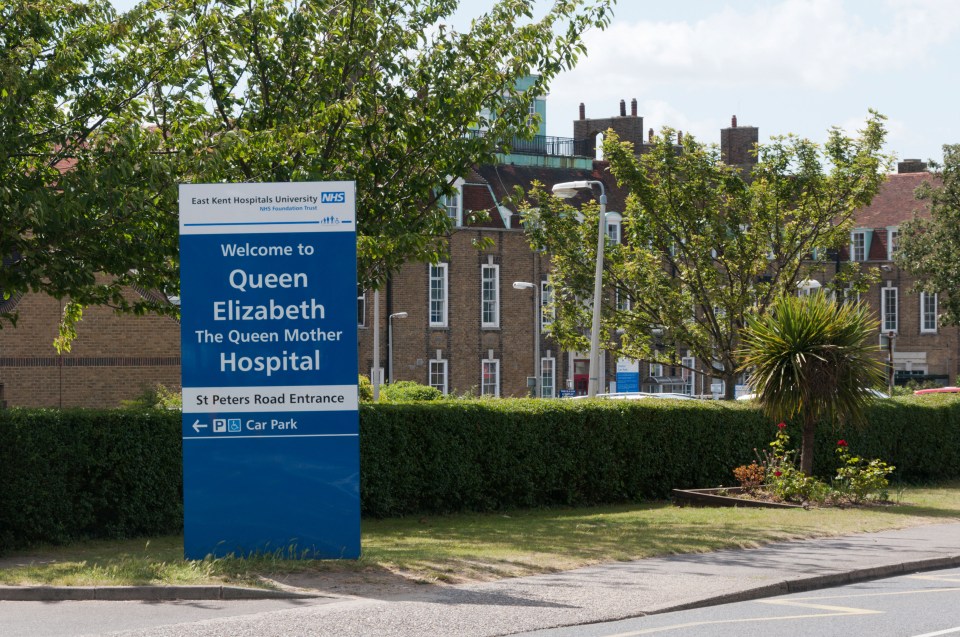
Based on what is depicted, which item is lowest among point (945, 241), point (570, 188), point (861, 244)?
point (570, 188)

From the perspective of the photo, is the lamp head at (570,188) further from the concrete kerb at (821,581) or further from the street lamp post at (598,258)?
the concrete kerb at (821,581)

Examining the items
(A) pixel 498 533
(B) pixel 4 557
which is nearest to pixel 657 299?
(A) pixel 498 533

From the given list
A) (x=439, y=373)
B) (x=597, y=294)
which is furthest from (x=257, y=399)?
(x=439, y=373)

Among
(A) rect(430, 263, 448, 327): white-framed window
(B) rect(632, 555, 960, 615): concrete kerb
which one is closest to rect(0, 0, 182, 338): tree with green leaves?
(B) rect(632, 555, 960, 615): concrete kerb

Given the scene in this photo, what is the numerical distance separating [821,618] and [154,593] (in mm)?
5362

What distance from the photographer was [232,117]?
20.3 metres

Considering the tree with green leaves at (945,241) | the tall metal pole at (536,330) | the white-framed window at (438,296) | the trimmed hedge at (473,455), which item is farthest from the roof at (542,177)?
the trimmed hedge at (473,455)

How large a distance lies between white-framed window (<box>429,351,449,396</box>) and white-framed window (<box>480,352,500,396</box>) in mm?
1753

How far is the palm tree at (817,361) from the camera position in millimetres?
21094

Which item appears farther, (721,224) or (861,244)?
(861,244)

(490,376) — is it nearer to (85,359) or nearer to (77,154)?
(85,359)

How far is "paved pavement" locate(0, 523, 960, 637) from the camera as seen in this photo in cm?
963

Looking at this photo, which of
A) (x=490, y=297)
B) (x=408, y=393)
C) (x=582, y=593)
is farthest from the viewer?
(x=490, y=297)

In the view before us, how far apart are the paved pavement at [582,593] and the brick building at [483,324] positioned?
46.7 ft
